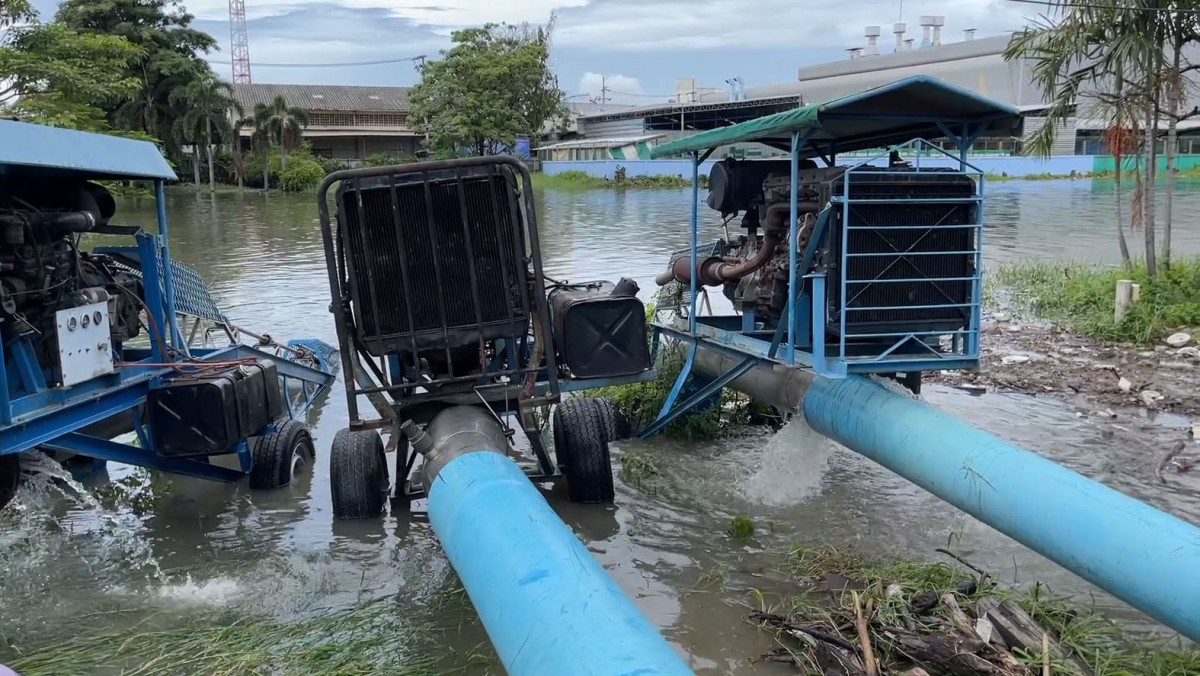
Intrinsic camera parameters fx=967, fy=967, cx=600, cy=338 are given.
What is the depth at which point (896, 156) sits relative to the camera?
813 centimetres

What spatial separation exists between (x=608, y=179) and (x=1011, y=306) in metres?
48.4

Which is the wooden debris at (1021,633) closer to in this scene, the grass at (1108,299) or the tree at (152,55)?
the grass at (1108,299)

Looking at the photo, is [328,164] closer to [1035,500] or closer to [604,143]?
[604,143]

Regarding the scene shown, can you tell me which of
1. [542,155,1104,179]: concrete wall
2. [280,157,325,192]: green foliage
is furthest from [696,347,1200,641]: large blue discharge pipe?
[280,157,325,192]: green foliage

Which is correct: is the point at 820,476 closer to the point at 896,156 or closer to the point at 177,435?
the point at 896,156

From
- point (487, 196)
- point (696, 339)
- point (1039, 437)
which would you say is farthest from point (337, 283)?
point (1039, 437)

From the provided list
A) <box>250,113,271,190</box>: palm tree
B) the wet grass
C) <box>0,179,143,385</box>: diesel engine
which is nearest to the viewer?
the wet grass

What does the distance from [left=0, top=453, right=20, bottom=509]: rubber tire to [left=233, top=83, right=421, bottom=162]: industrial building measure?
67334 millimetres

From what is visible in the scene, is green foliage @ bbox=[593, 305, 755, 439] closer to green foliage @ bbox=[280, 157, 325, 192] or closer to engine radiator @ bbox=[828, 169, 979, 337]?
engine radiator @ bbox=[828, 169, 979, 337]

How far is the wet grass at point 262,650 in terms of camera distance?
4.93 metres

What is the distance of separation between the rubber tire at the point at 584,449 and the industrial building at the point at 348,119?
220 feet

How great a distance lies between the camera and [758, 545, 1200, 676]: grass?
449 centimetres

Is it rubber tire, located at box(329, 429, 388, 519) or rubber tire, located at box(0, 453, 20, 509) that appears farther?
rubber tire, located at box(329, 429, 388, 519)

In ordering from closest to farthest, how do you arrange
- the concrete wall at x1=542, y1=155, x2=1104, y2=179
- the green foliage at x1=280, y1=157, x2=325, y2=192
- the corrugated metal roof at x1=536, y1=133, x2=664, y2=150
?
the green foliage at x1=280, y1=157, x2=325, y2=192
the concrete wall at x1=542, y1=155, x2=1104, y2=179
the corrugated metal roof at x1=536, y1=133, x2=664, y2=150
